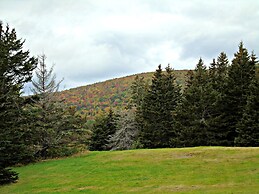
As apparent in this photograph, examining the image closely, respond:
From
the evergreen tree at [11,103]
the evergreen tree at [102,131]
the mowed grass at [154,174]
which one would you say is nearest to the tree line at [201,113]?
the evergreen tree at [102,131]

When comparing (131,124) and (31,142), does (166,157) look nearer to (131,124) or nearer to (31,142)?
(31,142)

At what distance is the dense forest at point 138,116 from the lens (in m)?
24.4

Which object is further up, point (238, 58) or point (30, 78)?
point (238, 58)

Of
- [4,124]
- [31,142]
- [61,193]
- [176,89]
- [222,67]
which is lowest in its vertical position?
[61,193]

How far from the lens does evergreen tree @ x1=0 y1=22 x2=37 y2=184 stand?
2010cm

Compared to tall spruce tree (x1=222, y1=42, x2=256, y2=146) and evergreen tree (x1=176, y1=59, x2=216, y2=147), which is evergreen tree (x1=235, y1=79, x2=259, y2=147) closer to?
tall spruce tree (x1=222, y1=42, x2=256, y2=146)

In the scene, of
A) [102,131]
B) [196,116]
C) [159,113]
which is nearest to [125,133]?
[159,113]

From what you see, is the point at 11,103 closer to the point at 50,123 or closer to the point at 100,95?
the point at 50,123

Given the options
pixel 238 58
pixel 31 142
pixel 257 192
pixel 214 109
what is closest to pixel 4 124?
pixel 31 142

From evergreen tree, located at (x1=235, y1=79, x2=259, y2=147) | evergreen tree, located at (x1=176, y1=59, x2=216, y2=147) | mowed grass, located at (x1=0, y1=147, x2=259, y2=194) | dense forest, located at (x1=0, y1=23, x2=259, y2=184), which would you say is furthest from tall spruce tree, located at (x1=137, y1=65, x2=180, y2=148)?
mowed grass, located at (x1=0, y1=147, x2=259, y2=194)

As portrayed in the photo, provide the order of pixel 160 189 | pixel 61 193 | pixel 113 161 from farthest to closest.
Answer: pixel 113 161
pixel 61 193
pixel 160 189

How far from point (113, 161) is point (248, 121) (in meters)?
15.3

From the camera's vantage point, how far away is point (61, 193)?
47.8ft

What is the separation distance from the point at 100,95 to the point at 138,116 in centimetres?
5098
